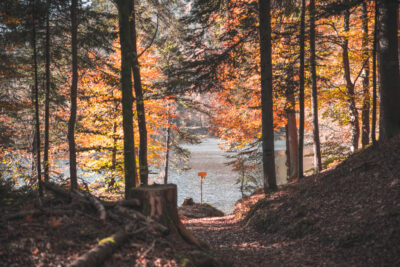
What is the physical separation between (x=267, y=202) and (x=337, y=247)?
4.34 metres

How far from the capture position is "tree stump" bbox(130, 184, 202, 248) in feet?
Answer: 15.9

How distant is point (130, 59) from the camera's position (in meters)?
8.20

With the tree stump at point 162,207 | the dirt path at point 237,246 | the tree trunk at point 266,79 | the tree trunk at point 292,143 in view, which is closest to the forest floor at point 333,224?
the dirt path at point 237,246

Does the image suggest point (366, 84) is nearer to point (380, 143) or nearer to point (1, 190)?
point (380, 143)

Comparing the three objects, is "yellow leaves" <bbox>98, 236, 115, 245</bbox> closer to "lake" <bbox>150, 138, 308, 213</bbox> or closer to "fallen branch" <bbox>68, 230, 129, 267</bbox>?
"fallen branch" <bbox>68, 230, 129, 267</bbox>

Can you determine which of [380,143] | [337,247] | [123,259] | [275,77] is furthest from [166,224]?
[275,77]

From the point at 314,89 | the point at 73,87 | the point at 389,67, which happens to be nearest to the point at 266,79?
the point at 314,89

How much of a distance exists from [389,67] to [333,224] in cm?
520

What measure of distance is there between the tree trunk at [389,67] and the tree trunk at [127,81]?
7435mm

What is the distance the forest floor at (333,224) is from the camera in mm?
5012

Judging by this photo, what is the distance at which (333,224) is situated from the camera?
6.18 metres

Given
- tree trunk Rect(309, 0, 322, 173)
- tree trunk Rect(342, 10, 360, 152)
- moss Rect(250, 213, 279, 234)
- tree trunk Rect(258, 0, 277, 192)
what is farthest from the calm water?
moss Rect(250, 213, 279, 234)

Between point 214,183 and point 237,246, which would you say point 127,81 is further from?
point 214,183

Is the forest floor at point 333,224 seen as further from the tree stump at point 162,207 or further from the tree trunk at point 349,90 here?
the tree trunk at point 349,90
